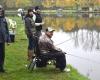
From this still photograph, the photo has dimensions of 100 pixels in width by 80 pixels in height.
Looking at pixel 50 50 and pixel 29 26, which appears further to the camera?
pixel 29 26

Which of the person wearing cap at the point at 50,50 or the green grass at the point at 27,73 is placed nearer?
the green grass at the point at 27,73

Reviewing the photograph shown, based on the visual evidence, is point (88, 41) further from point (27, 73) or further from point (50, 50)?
point (27, 73)

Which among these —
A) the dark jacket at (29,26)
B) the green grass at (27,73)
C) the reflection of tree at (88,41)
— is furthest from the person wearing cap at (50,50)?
the reflection of tree at (88,41)

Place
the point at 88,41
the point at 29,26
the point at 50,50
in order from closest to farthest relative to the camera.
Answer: the point at 50,50 < the point at 29,26 < the point at 88,41

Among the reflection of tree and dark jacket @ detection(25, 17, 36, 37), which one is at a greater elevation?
dark jacket @ detection(25, 17, 36, 37)

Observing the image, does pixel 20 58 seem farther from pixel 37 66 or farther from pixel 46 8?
pixel 46 8

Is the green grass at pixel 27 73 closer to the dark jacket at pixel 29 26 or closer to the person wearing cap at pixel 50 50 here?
the person wearing cap at pixel 50 50

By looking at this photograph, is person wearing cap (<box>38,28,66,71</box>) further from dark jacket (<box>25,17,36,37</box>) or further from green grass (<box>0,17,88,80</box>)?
dark jacket (<box>25,17,36,37</box>)

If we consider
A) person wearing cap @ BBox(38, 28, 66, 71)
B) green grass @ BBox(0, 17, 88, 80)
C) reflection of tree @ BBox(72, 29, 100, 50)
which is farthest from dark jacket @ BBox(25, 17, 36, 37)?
reflection of tree @ BBox(72, 29, 100, 50)

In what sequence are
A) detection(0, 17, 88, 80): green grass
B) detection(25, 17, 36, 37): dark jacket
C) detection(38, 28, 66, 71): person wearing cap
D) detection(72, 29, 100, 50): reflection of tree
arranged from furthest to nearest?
1. detection(72, 29, 100, 50): reflection of tree
2. detection(25, 17, 36, 37): dark jacket
3. detection(38, 28, 66, 71): person wearing cap
4. detection(0, 17, 88, 80): green grass

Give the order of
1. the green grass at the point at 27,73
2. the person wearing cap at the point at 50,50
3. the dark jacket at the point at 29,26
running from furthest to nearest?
the dark jacket at the point at 29,26
the person wearing cap at the point at 50,50
the green grass at the point at 27,73

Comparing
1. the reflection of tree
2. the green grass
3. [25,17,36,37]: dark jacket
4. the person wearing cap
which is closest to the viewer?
the green grass

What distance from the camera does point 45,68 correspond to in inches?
571

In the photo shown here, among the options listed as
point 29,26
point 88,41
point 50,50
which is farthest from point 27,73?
point 88,41
